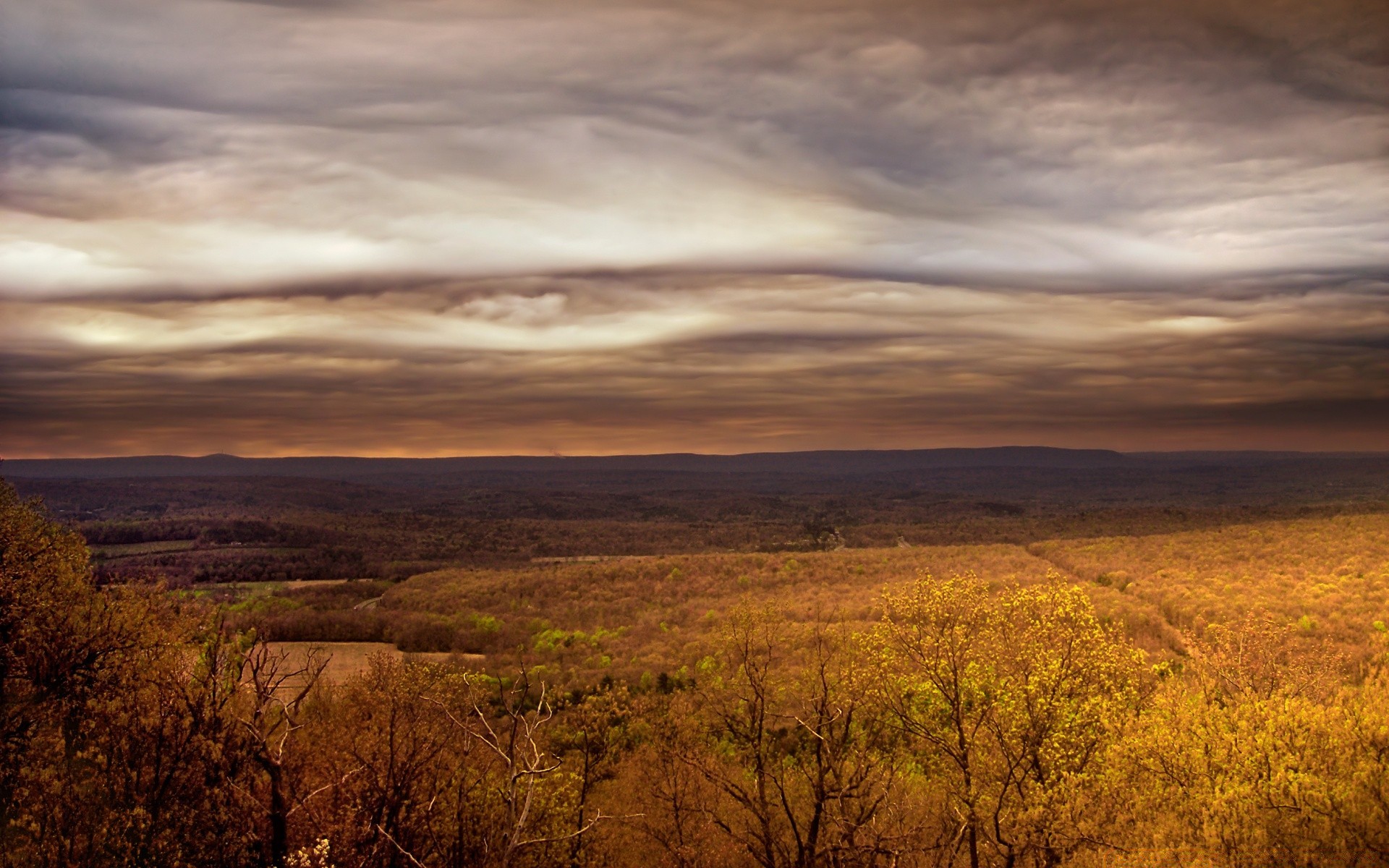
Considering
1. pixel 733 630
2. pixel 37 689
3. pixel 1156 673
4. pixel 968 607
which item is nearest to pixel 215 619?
pixel 37 689

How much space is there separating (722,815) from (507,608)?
3002 inches

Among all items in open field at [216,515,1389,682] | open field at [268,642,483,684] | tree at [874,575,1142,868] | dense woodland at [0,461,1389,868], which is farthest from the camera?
open field at [268,642,483,684]

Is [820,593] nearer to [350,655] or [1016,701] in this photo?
[350,655]

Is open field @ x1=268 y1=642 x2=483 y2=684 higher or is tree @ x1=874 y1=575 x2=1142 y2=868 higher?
tree @ x1=874 y1=575 x2=1142 y2=868

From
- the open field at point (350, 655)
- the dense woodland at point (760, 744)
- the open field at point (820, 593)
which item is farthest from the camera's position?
the open field at point (350, 655)

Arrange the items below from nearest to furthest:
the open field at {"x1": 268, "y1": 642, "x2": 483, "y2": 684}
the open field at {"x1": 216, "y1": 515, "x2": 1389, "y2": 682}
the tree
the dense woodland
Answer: the dense woodland, the tree, the open field at {"x1": 216, "y1": 515, "x2": 1389, "y2": 682}, the open field at {"x1": 268, "y1": 642, "x2": 483, "y2": 684}

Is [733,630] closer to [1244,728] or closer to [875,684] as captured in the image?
[875,684]

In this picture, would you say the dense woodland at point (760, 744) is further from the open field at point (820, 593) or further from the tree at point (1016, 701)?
the open field at point (820, 593)

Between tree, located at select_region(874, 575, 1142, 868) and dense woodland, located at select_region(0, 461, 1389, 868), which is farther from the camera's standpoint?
tree, located at select_region(874, 575, 1142, 868)

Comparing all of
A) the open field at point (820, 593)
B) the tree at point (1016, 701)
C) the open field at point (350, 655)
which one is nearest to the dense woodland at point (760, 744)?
the tree at point (1016, 701)

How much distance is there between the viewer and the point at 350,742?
117 feet

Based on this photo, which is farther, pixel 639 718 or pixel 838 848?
pixel 639 718

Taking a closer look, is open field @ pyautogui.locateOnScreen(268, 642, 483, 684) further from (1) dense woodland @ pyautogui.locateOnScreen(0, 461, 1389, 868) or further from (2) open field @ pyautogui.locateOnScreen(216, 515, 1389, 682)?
(1) dense woodland @ pyautogui.locateOnScreen(0, 461, 1389, 868)

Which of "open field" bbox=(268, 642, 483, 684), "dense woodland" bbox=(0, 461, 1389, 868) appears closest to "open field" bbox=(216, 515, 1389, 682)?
"dense woodland" bbox=(0, 461, 1389, 868)
